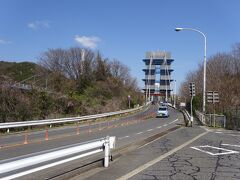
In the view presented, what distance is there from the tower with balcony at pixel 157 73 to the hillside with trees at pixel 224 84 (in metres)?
72.7

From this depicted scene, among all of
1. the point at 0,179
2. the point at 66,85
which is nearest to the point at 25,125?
the point at 0,179

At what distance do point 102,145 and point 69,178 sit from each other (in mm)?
1900

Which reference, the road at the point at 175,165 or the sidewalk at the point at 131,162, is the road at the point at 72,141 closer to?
the sidewalk at the point at 131,162

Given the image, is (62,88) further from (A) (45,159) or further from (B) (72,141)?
(A) (45,159)

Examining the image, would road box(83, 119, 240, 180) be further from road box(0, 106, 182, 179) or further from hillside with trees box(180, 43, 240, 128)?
hillside with trees box(180, 43, 240, 128)

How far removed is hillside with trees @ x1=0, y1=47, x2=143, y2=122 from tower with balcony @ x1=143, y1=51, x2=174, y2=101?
55873mm

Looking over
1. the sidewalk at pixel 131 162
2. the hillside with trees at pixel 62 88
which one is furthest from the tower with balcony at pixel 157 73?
the sidewalk at pixel 131 162

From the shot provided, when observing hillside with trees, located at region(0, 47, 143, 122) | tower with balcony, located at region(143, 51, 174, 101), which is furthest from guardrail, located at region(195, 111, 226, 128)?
tower with balcony, located at region(143, 51, 174, 101)

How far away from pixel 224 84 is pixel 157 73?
123m

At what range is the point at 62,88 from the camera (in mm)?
74062

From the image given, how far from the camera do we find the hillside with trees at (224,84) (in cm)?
4397

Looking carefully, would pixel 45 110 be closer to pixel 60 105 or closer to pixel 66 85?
pixel 60 105

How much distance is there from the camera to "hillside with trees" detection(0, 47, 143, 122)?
3806 centimetres

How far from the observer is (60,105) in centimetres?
5253
